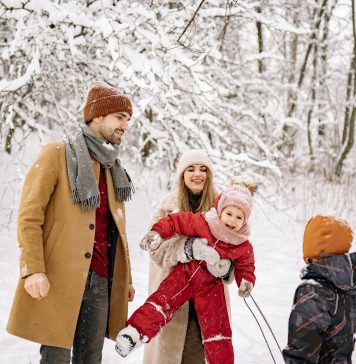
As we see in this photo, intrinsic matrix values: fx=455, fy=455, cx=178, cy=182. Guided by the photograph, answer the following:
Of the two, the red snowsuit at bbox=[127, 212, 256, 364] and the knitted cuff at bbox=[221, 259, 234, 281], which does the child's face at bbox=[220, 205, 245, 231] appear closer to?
the red snowsuit at bbox=[127, 212, 256, 364]

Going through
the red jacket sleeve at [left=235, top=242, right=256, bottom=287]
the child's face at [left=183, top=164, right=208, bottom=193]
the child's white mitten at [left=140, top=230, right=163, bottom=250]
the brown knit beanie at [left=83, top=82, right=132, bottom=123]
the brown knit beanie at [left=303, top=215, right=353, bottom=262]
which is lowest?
the red jacket sleeve at [left=235, top=242, right=256, bottom=287]

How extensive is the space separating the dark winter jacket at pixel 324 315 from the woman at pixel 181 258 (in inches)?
23.0

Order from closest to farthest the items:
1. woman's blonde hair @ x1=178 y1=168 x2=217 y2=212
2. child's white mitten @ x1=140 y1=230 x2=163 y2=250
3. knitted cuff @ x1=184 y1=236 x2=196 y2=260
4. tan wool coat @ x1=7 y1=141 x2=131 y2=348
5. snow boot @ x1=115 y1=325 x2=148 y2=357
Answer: tan wool coat @ x1=7 y1=141 x2=131 y2=348 → snow boot @ x1=115 y1=325 x2=148 y2=357 → child's white mitten @ x1=140 y1=230 x2=163 y2=250 → knitted cuff @ x1=184 y1=236 x2=196 y2=260 → woman's blonde hair @ x1=178 y1=168 x2=217 y2=212

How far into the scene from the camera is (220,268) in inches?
107

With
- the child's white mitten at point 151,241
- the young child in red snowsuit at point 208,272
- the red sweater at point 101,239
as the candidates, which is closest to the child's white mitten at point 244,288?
the young child in red snowsuit at point 208,272

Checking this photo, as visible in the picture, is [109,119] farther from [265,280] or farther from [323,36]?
[323,36]

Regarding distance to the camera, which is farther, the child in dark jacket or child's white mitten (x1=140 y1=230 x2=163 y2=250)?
child's white mitten (x1=140 y1=230 x2=163 y2=250)

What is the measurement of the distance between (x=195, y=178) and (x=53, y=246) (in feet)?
3.70

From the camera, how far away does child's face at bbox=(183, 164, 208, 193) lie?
309cm

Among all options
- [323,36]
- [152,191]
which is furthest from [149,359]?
[323,36]

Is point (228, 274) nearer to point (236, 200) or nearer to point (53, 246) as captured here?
point (236, 200)

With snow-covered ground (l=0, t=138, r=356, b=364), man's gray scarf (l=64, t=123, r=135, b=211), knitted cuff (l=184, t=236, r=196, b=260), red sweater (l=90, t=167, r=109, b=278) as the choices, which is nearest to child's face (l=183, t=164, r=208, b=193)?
knitted cuff (l=184, t=236, r=196, b=260)

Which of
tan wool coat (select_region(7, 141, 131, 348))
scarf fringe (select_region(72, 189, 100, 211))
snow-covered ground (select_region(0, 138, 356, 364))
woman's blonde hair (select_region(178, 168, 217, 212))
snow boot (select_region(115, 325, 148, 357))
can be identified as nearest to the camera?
tan wool coat (select_region(7, 141, 131, 348))

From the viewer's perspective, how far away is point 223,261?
271 centimetres
